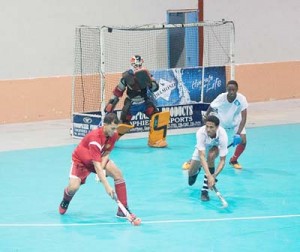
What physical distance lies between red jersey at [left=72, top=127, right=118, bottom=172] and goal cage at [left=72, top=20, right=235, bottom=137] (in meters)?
6.30

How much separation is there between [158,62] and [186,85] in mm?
2714

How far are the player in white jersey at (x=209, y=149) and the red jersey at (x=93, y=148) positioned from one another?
142 cm

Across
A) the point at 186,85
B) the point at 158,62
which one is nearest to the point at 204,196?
the point at 186,85

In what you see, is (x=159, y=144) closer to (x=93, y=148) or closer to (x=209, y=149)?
(x=209, y=149)

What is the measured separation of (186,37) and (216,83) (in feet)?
8.90

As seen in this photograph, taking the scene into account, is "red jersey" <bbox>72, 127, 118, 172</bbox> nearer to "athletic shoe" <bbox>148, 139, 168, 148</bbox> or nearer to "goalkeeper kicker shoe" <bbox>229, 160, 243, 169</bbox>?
"goalkeeper kicker shoe" <bbox>229, 160, 243, 169</bbox>

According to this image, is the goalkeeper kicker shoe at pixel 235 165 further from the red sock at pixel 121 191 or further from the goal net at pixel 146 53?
the goal net at pixel 146 53

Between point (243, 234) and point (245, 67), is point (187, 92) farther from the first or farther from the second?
point (243, 234)

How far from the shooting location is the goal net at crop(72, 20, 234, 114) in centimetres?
1956

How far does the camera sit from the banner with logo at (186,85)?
760 inches

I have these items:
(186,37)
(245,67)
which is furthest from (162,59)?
(245,67)

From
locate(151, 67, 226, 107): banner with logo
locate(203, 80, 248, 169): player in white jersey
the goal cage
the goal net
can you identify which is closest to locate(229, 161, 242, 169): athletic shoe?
locate(203, 80, 248, 169): player in white jersey

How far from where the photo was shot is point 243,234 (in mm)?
10773

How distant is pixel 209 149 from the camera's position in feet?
41.7
